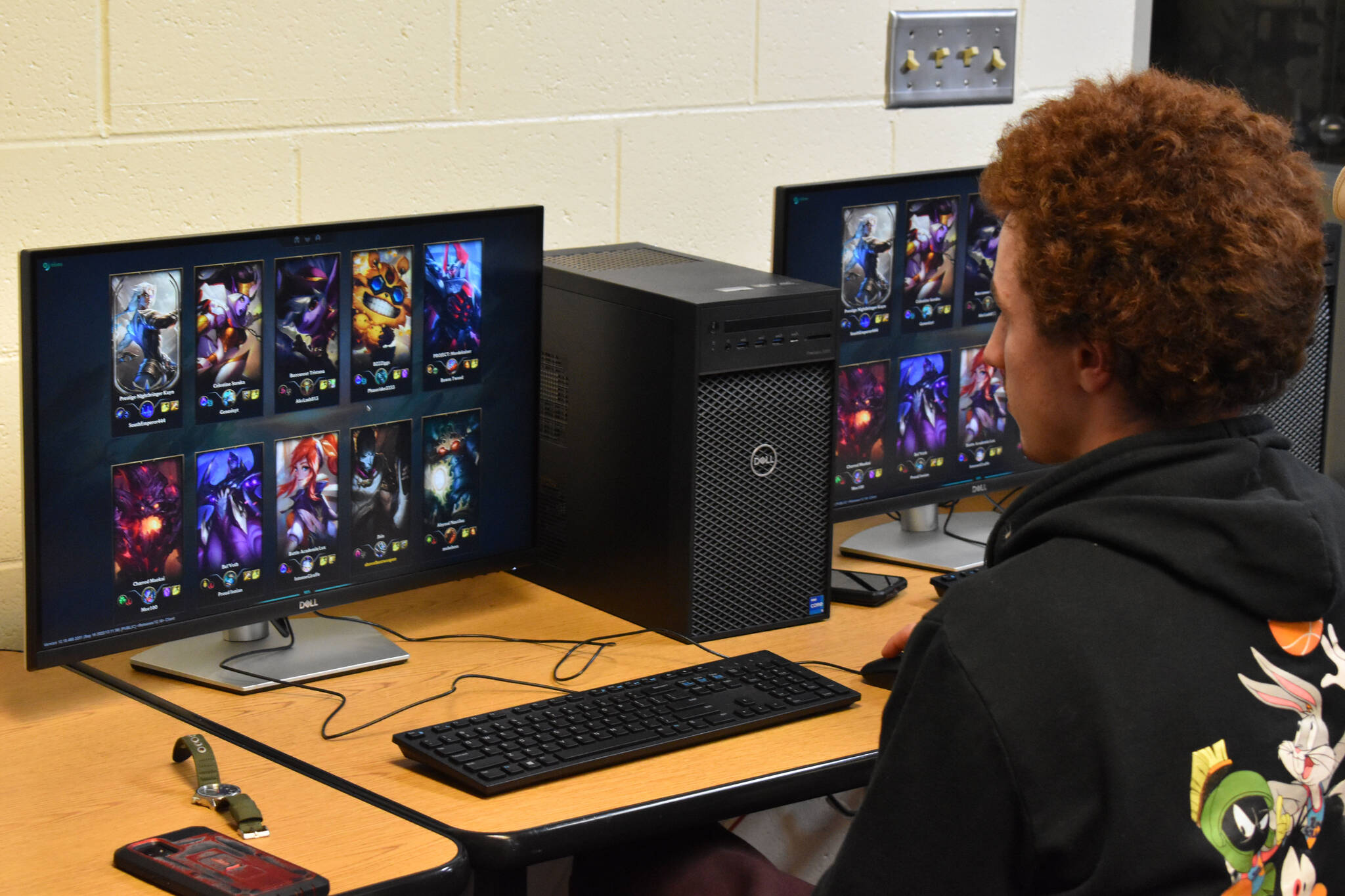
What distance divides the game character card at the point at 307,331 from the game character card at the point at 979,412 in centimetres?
88

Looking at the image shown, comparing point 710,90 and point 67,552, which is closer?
point 67,552

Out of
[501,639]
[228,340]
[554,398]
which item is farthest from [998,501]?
[228,340]

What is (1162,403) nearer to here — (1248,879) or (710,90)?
(1248,879)

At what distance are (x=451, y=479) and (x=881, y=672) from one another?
54 centimetres

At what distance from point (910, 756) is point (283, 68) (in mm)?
1288

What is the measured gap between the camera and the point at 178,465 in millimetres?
1583

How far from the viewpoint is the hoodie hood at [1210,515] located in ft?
3.45

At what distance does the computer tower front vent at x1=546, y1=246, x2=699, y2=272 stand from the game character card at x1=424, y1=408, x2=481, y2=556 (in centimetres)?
25

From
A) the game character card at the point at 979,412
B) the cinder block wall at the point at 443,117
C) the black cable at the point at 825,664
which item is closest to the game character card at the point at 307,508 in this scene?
the cinder block wall at the point at 443,117

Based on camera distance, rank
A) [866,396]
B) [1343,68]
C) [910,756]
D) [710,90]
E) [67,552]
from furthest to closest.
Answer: [1343,68] < [710,90] < [866,396] < [67,552] < [910,756]

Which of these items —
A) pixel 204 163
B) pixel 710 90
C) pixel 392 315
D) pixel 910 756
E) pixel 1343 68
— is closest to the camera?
pixel 910 756

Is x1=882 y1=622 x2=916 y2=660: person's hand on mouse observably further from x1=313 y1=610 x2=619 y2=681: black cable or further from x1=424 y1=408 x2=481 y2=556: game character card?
x1=424 y1=408 x2=481 y2=556: game character card

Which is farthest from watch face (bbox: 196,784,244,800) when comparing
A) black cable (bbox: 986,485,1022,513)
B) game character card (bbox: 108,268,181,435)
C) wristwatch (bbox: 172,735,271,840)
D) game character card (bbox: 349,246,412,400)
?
black cable (bbox: 986,485,1022,513)

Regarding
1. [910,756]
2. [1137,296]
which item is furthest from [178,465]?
[1137,296]
